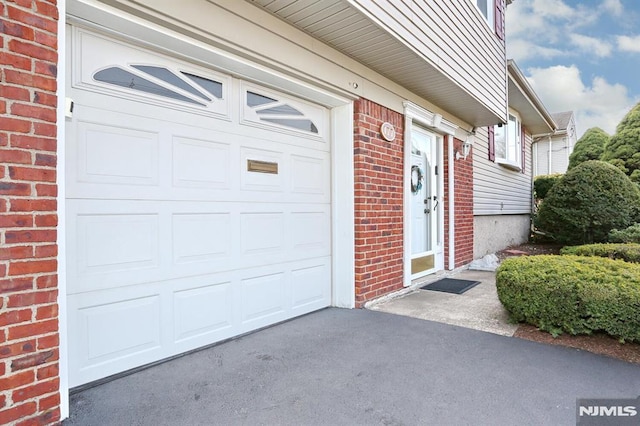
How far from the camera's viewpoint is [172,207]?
257 cm

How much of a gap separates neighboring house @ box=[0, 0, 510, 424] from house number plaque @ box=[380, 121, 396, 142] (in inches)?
0.9

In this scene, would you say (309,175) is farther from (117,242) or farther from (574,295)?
(574,295)

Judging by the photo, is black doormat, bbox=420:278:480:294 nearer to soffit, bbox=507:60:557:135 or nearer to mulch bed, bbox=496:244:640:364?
mulch bed, bbox=496:244:640:364

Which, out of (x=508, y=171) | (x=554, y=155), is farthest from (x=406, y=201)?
(x=554, y=155)

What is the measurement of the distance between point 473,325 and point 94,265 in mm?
3124

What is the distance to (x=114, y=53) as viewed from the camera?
2291 mm

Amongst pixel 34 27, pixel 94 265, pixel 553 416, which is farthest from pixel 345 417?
pixel 34 27

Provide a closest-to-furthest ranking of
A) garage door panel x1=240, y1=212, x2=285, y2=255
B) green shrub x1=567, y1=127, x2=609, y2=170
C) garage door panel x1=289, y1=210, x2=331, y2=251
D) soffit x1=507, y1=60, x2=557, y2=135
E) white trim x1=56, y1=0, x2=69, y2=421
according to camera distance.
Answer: white trim x1=56, y1=0, x2=69, y2=421, garage door panel x1=240, y1=212, x2=285, y2=255, garage door panel x1=289, y1=210, x2=331, y2=251, soffit x1=507, y1=60, x2=557, y2=135, green shrub x1=567, y1=127, x2=609, y2=170

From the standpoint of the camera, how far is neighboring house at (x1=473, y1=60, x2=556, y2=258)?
7.53m

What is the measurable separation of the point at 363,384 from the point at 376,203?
2.27m

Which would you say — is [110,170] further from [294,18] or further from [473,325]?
[473,325]

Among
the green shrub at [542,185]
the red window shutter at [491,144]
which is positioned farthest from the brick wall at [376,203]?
the green shrub at [542,185]

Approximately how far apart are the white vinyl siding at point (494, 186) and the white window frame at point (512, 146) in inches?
6.5

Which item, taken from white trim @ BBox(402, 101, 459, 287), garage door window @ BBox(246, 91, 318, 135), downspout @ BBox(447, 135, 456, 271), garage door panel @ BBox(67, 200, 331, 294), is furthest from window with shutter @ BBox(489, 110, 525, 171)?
garage door panel @ BBox(67, 200, 331, 294)
